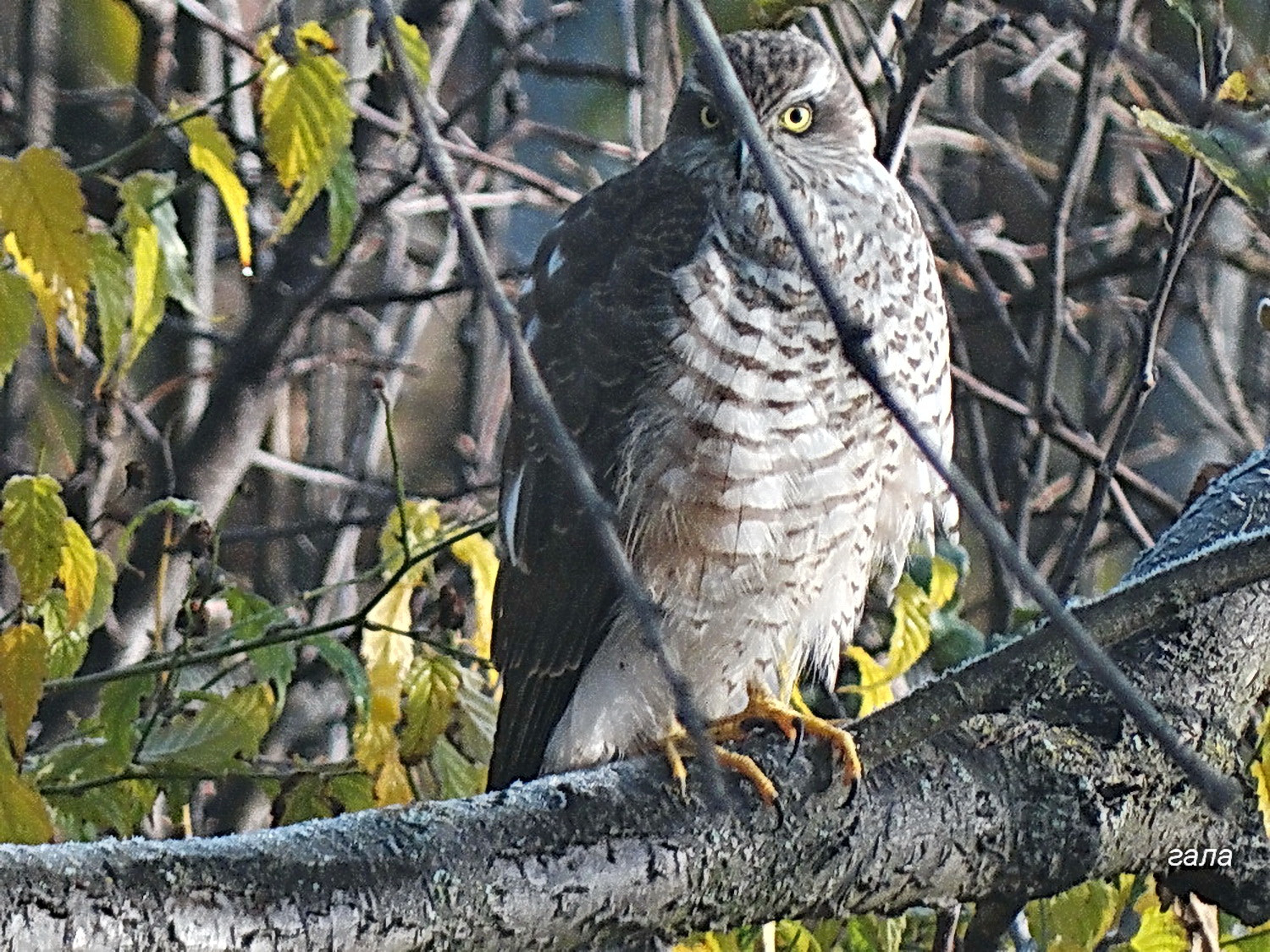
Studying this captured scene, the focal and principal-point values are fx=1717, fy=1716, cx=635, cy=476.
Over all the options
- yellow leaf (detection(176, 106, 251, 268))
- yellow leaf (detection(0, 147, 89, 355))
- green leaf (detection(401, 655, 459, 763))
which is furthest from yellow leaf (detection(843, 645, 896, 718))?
yellow leaf (detection(0, 147, 89, 355))

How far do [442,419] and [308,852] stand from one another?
190 inches

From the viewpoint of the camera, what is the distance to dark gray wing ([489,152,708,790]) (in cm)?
283

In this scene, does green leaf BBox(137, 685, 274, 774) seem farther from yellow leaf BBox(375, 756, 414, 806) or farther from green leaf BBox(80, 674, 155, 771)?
yellow leaf BBox(375, 756, 414, 806)

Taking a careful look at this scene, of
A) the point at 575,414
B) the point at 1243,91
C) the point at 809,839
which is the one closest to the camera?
the point at 809,839

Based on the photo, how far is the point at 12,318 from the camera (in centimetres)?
252

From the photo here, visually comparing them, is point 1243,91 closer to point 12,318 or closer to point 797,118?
point 797,118

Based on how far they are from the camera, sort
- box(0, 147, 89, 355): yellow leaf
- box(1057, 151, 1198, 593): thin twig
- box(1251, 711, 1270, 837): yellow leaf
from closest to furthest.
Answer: box(1251, 711, 1270, 837): yellow leaf → box(0, 147, 89, 355): yellow leaf → box(1057, 151, 1198, 593): thin twig

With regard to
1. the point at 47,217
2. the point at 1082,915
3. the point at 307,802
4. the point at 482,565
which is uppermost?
the point at 47,217

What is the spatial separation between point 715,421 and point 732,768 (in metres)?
0.61

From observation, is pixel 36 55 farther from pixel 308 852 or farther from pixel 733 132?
pixel 308 852

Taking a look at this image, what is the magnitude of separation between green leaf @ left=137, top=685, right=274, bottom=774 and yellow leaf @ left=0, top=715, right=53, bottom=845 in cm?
49

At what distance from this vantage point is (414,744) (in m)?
2.72

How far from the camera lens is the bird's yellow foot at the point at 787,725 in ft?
7.75

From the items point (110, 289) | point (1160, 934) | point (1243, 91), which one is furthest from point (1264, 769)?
point (110, 289)
